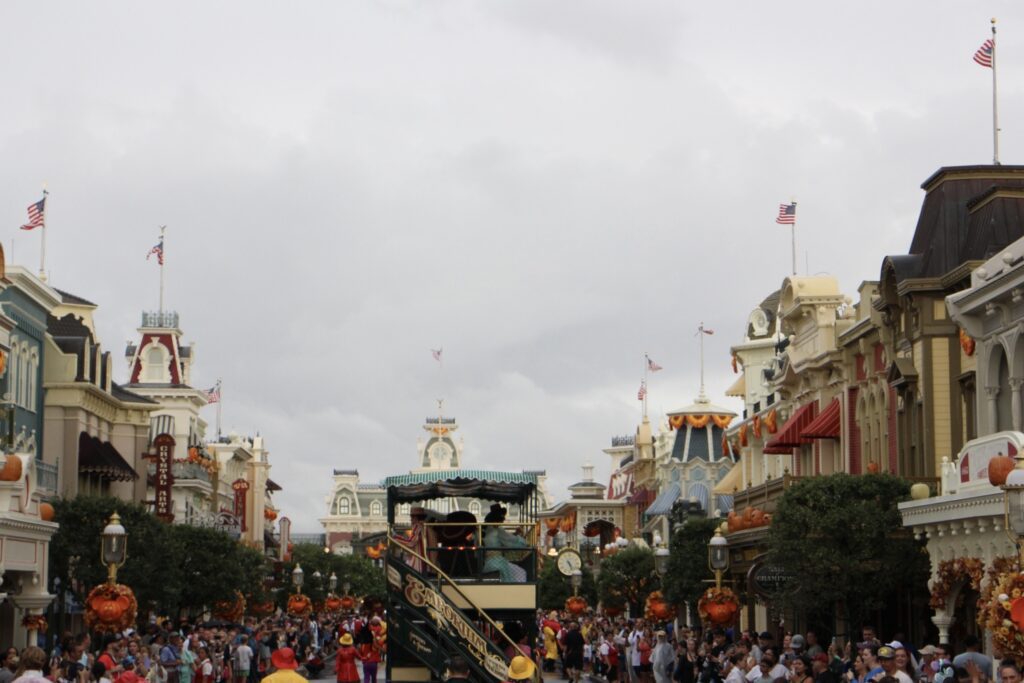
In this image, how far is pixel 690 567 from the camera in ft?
178

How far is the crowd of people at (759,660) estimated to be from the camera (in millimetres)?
18672

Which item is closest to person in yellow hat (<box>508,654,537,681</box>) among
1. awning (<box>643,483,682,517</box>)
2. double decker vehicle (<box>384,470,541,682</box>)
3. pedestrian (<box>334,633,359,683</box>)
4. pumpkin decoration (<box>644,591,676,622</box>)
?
double decker vehicle (<box>384,470,541,682</box>)

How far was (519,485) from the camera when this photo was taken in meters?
28.3

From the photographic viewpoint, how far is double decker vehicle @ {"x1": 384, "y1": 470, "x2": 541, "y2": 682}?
24.7 m

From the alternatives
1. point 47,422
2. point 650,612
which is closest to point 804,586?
point 650,612

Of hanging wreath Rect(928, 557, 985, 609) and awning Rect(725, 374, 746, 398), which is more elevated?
awning Rect(725, 374, 746, 398)

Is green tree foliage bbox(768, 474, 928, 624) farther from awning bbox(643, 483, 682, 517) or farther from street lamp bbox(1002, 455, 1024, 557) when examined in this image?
awning bbox(643, 483, 682, 517)

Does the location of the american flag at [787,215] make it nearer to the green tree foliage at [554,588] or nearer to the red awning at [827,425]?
the red awning at [827,425]

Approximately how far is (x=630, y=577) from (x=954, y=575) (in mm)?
41383

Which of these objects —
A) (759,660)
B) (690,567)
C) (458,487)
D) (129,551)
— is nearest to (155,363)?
(690,567)

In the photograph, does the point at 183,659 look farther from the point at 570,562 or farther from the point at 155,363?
the point at 155,363

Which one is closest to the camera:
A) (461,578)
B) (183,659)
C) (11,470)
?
(461,578)

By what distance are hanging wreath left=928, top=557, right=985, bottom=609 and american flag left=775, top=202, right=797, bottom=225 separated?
23.1 metres

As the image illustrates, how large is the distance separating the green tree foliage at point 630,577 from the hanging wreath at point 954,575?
3761 cm
